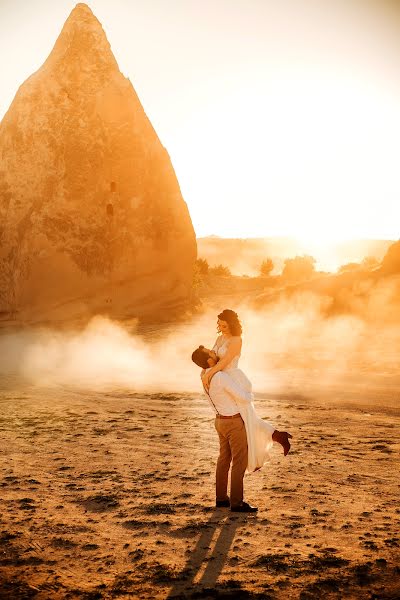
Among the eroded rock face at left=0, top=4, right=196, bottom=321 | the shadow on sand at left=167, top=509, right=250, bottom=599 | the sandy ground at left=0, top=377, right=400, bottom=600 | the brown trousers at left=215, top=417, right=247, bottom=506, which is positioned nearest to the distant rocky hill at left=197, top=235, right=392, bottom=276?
the eroded rock face at left=0, top=4, right=196, bottom=321

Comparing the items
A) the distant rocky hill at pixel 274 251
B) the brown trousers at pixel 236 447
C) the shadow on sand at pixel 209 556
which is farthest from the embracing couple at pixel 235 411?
the distant rocky hill at pixel 274 251

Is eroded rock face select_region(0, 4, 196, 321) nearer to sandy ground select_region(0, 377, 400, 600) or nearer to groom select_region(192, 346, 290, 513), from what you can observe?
sandy ground select_region(0, 377, 400, 600)

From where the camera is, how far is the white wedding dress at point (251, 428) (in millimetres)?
4449

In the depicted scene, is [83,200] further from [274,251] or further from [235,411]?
[274,251]

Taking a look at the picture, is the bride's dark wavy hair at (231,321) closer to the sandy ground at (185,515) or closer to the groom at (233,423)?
the groom at (233,423)

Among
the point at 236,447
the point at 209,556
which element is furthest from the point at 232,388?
the point at 209,556

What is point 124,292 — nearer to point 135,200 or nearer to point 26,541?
point 135,200

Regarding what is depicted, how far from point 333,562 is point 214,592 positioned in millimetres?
842

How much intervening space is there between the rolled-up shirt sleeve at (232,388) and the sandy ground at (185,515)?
922mm

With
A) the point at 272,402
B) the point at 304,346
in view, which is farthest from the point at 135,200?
the point at 272,402

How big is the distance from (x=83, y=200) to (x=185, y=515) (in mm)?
13988

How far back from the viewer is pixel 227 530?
4141mm

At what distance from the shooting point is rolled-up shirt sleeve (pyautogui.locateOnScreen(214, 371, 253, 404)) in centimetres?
438

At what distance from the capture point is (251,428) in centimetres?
446
